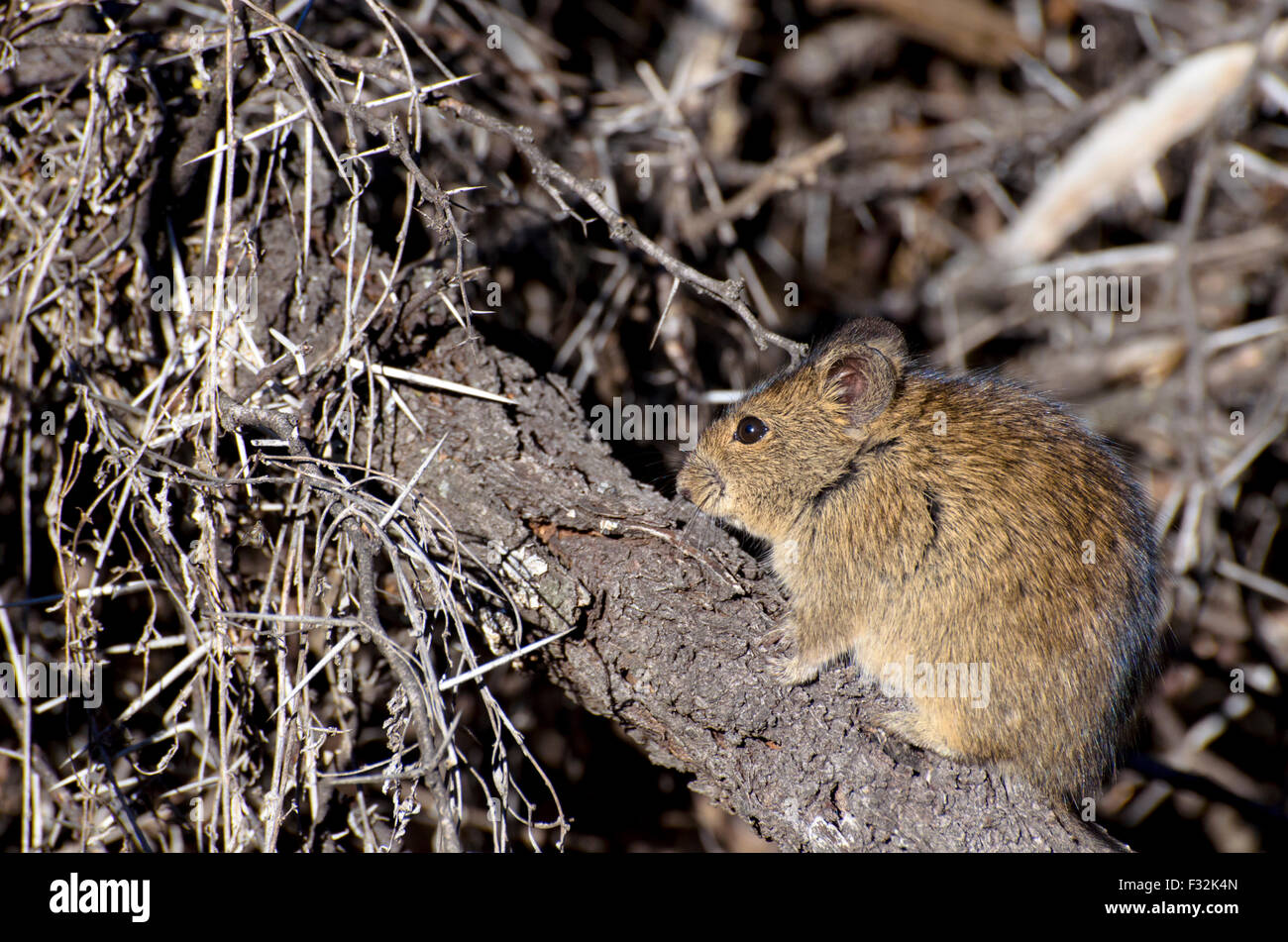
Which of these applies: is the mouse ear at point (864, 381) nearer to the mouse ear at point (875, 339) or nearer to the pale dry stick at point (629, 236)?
the mouse ear at point (875, 339)

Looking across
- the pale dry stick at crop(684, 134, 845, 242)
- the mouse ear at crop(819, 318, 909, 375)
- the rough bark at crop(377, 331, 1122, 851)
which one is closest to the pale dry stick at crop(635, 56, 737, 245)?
the pale dry stick at crop(684, 134, 845, 242)

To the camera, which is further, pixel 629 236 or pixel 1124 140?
pixel 1124 140

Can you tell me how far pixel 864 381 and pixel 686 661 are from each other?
1350 mm

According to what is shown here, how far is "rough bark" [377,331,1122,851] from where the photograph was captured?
2.92m

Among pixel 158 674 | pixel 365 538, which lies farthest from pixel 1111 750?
pixel 158 674

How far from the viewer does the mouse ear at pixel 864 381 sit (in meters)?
3.54

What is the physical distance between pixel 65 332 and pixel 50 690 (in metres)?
1.27

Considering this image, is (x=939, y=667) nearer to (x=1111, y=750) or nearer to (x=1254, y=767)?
(x=1111, y=750)

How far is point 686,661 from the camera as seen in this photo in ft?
9.76

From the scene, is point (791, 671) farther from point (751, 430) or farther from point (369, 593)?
point (369, 593)

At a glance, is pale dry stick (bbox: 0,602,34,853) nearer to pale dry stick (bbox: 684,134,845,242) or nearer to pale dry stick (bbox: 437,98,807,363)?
pale dry stick (bbox: 437,98,807,363)

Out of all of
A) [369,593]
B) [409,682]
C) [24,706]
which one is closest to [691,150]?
[369,593]

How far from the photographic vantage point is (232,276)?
330cm

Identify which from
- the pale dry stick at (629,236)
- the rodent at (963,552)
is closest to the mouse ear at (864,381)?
the rodent at (963,552)
